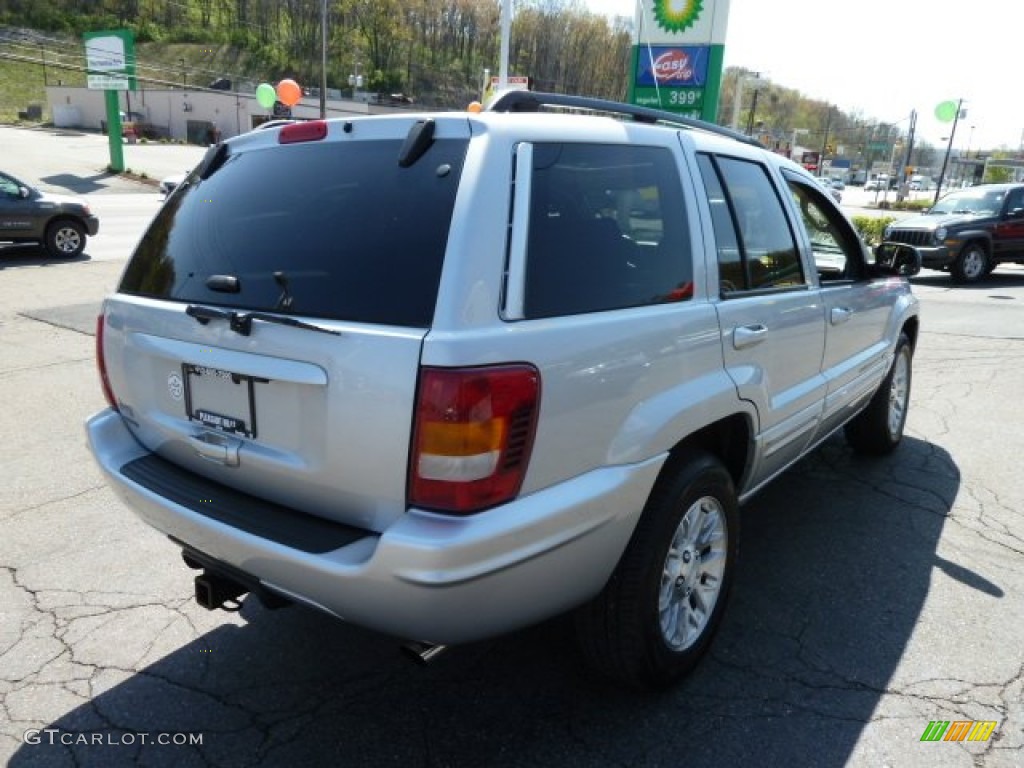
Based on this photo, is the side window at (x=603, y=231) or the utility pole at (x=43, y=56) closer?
the side window at (x=603, y=231)

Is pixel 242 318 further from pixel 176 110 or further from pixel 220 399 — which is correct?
pixel 176 110

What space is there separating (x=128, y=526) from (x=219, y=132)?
63350 millimetres

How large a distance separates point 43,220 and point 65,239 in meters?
0.47

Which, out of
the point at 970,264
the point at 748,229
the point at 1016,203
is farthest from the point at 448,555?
the point at 1016,203

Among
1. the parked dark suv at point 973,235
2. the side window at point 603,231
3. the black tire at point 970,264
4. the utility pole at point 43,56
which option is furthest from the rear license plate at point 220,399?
the utility pole at point 43,56

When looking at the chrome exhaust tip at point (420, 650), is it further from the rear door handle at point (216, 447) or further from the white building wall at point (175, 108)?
the white building wall at point (175, 108)

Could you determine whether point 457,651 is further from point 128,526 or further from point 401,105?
point 401,105

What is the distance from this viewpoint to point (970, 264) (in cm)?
1485

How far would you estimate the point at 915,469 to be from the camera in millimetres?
4852

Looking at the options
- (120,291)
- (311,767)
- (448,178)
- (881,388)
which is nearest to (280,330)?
(448,178)

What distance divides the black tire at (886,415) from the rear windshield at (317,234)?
3560 millimetres

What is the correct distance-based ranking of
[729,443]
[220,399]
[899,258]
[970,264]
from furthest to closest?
[970,264]
[899,258]
[729,443]
[220,399]

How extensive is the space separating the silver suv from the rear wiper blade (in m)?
0.01

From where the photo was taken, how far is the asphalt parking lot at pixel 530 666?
7.76 feet
